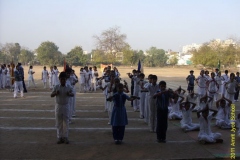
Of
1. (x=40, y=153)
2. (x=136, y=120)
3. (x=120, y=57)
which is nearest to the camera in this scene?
(x=40, y=153)

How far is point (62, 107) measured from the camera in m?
7.15

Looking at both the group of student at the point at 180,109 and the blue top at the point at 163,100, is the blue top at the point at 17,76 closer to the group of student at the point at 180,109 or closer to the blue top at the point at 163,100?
the group of student at the point at 180,109

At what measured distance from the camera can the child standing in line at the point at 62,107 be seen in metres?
7.14

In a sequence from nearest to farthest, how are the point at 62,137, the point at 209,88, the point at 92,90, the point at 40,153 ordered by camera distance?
the point at 40,153
the point at 62,137
the point at 209,88
the point at 92,90

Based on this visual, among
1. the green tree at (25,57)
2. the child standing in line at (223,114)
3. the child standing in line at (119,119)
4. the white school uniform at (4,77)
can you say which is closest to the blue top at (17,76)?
the white school uniform at (4,77)

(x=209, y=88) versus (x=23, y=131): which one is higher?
(x=209, y=88)

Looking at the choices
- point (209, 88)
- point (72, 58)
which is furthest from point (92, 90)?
point (72, 58)

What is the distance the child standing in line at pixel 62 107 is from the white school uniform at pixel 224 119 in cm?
491

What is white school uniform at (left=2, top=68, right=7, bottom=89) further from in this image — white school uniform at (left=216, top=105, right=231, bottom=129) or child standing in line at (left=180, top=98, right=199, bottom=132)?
white school uniform at (left=216, top=105, right=231, bottom=129)

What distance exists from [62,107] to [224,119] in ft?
17.3

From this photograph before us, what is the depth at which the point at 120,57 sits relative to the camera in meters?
72.6

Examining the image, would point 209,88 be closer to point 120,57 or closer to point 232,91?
point 232,91

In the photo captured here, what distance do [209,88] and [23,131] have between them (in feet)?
28.6

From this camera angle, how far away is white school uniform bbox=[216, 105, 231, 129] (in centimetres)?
911
